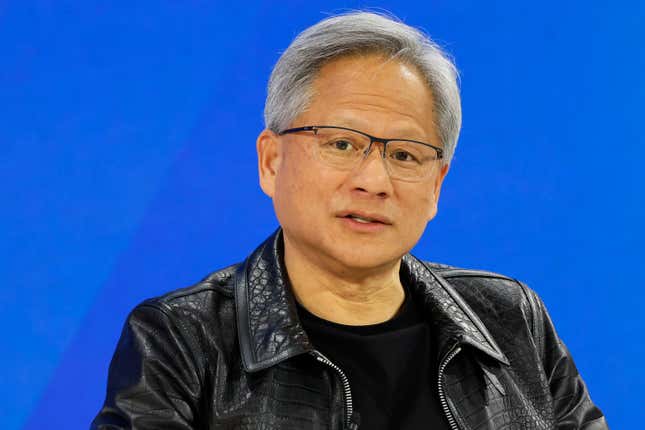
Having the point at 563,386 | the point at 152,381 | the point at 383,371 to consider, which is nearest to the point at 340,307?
the point at 383,371

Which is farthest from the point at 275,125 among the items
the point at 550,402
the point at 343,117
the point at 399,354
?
the point at 550,402

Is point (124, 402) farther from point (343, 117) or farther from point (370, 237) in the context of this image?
point (343, 117)

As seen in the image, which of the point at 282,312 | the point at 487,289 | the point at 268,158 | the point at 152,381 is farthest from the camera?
the point at 487,289

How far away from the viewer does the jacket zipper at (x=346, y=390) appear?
1.59 m

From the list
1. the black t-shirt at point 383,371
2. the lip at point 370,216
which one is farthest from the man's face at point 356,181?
the black t-shirt at point 383,371

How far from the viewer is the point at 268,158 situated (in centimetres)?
178

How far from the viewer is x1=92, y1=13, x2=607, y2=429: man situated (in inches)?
62.4

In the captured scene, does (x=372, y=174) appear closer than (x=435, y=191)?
Yes

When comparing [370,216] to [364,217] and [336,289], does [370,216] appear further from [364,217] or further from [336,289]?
[336,289]

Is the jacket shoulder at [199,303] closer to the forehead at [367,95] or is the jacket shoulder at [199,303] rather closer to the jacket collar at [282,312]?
the jacket collar at [282,312]

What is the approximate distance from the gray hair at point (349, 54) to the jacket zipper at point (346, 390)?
0.46 meters

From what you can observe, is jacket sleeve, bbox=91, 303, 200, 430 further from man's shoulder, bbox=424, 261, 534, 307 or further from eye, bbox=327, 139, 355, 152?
man's shoulder, bbox=424, 261, 534, 307

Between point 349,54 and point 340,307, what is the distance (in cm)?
50

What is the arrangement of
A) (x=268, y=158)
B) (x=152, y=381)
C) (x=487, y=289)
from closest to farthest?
(x=152, y=381) → (x=268, y=158) → (x=487, y=289)
